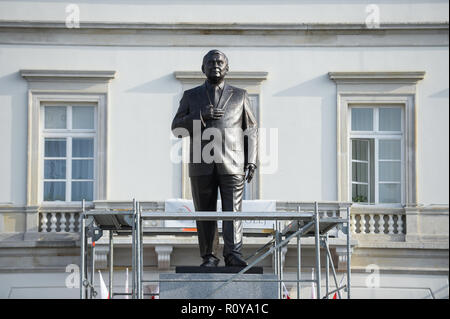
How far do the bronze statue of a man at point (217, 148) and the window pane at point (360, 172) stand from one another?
12.3 m

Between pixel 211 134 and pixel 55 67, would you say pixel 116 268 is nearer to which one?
pixel 55 67

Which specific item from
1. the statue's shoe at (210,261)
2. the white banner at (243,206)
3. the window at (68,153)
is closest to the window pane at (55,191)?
the window at (68,153)

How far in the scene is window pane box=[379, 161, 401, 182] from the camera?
2609 cm

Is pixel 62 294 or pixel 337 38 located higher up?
pixel 337 38

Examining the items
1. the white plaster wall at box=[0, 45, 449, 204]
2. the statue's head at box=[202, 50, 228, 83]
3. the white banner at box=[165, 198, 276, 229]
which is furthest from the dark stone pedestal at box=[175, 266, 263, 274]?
the white plaster wall at box=[0, 45, 449, 204]

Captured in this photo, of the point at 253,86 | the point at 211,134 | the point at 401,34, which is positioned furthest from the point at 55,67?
the point at 211,134

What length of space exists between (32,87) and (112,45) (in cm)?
165

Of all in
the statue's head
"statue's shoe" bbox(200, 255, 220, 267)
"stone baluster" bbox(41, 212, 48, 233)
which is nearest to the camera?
"statue's shoe" bbox(200, 255, 220, 267)

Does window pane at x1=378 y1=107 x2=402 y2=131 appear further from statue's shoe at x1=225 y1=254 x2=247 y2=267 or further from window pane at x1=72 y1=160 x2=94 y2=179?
statue's shoe at x1=225 y1=254 x2=247 y2=267

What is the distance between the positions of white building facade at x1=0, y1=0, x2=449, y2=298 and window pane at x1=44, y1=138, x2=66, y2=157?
0.04 metres

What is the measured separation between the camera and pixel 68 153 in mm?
26000

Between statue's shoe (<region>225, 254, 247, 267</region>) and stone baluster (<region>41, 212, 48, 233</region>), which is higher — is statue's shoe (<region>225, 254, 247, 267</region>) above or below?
below

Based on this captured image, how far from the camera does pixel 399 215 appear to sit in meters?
26.0

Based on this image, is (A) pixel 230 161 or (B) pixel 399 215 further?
(B) pixel 399 215
